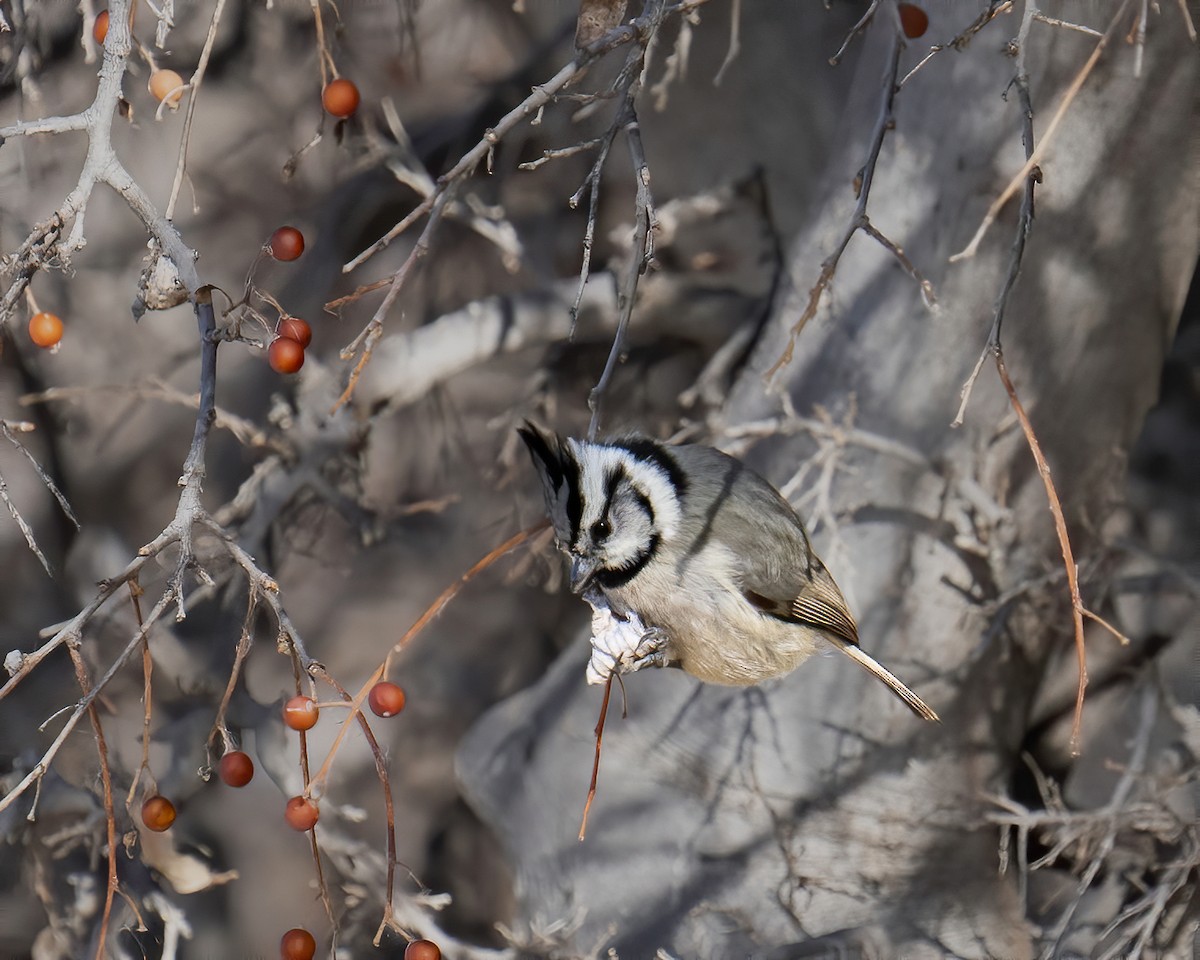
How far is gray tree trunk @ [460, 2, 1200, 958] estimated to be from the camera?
4.30ft

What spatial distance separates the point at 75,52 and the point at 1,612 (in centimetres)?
90

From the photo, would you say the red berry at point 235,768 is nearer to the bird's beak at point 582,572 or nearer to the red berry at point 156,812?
the red berry at point 156,812

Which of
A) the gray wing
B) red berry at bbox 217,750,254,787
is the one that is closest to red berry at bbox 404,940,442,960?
red berry at bbox 217,750,254,787

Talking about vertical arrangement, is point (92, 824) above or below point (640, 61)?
below

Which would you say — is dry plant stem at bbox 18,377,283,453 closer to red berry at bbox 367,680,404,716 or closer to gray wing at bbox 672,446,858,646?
red berry at bbox 367,680,404,716

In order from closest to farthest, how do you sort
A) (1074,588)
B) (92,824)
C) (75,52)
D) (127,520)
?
1. (1074,588)
2. (75,52)
3. (92,824)
4. (127,520)

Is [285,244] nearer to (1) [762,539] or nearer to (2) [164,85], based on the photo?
(2) [164,85]

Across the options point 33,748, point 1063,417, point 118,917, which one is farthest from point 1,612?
point 1063,417

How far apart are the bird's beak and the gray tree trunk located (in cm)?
64

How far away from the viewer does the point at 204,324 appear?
76cm

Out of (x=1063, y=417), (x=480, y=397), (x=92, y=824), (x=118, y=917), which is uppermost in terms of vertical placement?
(x=1063, y=417)

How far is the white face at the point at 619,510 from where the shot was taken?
2.74ft

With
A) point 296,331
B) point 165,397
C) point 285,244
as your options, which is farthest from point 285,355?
point 165,397

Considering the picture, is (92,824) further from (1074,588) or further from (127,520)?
(1074,588)
